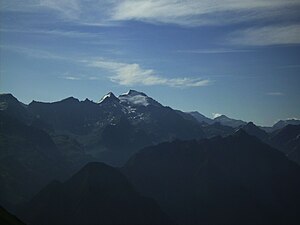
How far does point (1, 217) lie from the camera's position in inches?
6117

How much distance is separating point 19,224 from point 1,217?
853 centimetres

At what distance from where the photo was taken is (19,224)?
161 meters
